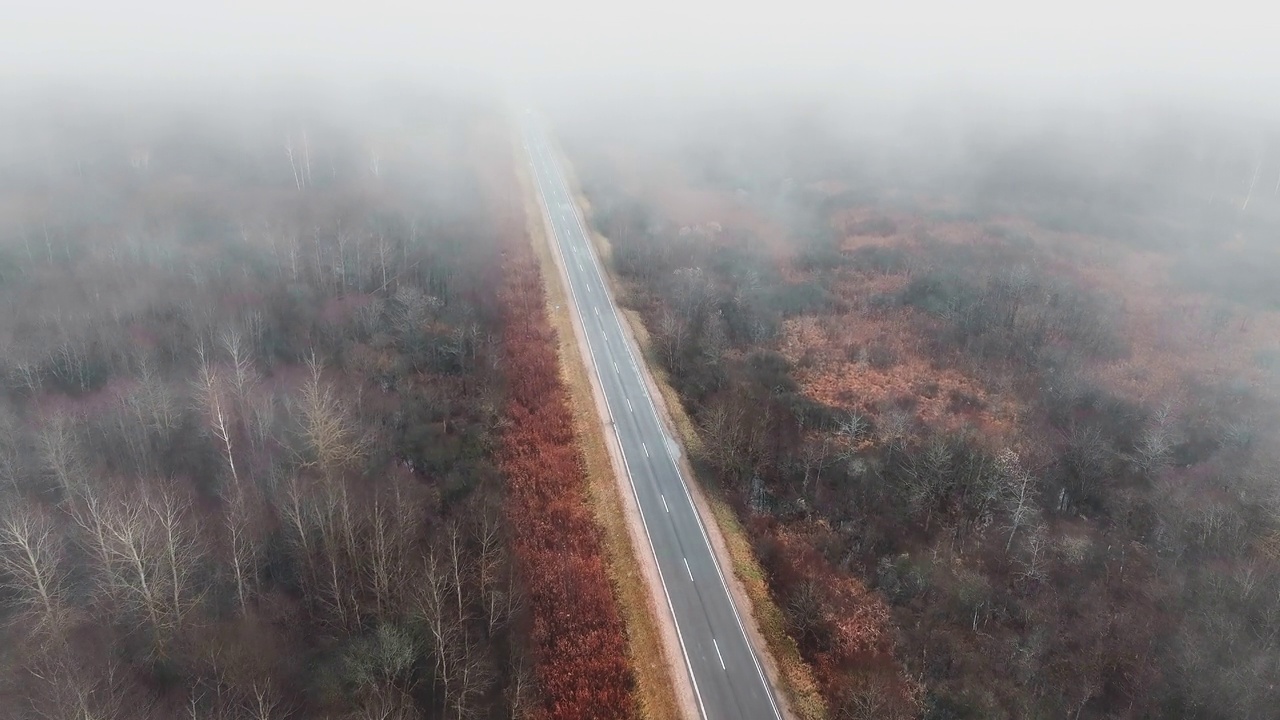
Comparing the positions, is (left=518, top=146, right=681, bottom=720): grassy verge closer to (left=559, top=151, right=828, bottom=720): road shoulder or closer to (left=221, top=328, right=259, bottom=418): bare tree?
(left=559, top=151, right=828, bottom=720): road shoulder

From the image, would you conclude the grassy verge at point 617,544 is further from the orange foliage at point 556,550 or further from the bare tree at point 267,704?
the bare tree at point 267,704

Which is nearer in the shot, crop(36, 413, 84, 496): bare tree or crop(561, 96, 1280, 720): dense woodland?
crop(561, 96, 1280, 720): dense woodland

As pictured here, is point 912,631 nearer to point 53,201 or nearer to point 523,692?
point 523,692

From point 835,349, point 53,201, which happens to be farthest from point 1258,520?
point 53,201

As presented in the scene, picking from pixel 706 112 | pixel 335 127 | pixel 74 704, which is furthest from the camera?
pixel 706 112

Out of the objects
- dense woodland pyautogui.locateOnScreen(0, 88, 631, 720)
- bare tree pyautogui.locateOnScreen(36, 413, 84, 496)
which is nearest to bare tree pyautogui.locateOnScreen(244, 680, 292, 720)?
dense woodland pyautogui.locateOnScreen(0, 88, 631, 720)

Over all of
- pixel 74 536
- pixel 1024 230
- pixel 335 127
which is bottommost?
pixel 74 536

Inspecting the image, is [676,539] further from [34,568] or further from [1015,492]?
[34,568]
